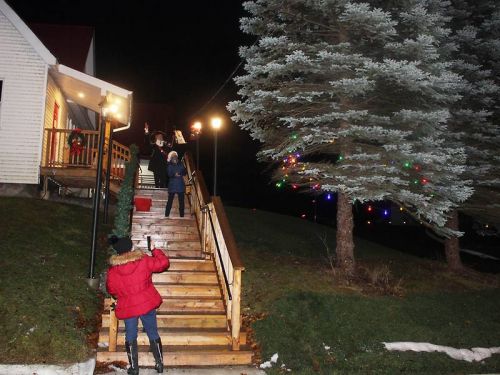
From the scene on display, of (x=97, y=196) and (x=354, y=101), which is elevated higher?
(x=354, y=101)

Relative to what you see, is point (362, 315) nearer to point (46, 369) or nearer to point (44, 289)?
point (46, 369)

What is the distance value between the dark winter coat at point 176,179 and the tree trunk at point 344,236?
433 cm

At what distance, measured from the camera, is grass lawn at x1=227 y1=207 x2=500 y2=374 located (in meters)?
7.39

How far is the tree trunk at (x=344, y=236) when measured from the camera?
10.4m

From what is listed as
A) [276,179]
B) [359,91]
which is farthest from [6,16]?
[359,91]

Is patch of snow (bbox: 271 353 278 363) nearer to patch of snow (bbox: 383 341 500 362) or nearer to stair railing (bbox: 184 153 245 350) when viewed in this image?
stair railing (bbox: 184 153 245 350)

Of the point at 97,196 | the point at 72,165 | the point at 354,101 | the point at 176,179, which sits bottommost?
the point at 97,196

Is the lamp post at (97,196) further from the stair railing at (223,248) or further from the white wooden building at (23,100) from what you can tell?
the white wooden building at (23,100)

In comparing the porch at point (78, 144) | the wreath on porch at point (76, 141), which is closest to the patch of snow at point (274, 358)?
the porch at point (78, 144)

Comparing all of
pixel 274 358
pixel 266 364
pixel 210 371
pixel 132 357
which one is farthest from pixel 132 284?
pixel 274 358

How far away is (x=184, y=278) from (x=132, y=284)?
2.62 meters

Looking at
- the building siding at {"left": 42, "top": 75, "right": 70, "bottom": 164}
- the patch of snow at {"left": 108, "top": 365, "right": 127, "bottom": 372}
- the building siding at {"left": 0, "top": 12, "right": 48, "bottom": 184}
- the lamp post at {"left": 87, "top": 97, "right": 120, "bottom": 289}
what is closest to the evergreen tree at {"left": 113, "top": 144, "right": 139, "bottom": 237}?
the lamp post at {"left": 87, "top": 97, "right": 120, "bottom": 289}

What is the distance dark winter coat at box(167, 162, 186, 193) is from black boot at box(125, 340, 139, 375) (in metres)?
6.44

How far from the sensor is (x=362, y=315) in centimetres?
858
